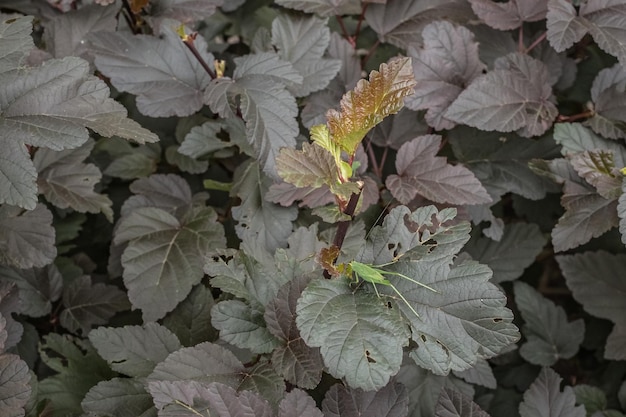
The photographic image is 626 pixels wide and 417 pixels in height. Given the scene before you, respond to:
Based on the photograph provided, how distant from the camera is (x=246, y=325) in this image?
1.10m

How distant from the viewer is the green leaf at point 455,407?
3.81 ft

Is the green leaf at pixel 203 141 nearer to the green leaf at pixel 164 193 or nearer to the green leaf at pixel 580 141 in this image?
the green leaf at pixel 164 193

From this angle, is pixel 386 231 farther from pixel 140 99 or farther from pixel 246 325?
pixel 140 99

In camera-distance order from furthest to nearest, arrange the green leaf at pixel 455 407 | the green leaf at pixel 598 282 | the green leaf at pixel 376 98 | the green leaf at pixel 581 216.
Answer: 1. the green leaf at pixel 598 282
2. the green leaf at pixel 581 216
3. the green leaf at pixel 455 407
4. the green leaf at pixel 376 98

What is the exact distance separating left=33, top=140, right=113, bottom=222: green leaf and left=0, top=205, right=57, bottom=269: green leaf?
0.06m

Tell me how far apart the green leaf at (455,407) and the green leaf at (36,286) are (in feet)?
3.11

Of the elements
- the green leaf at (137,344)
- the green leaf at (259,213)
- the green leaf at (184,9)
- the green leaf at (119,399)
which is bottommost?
the green leaf at (119,399)

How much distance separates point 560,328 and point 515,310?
0.54 ft

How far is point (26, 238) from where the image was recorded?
137 cm

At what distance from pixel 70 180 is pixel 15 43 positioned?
369mm

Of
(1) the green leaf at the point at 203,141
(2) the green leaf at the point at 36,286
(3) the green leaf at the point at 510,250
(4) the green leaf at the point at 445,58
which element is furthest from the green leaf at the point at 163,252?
(3) the green leaf at the point at 510,250

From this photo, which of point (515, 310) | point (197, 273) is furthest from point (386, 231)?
point (515, 310)

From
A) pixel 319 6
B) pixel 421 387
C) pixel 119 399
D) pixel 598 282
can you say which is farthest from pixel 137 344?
pixel 598 282

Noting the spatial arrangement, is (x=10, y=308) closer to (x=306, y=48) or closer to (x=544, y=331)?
(x=306, y=48)
